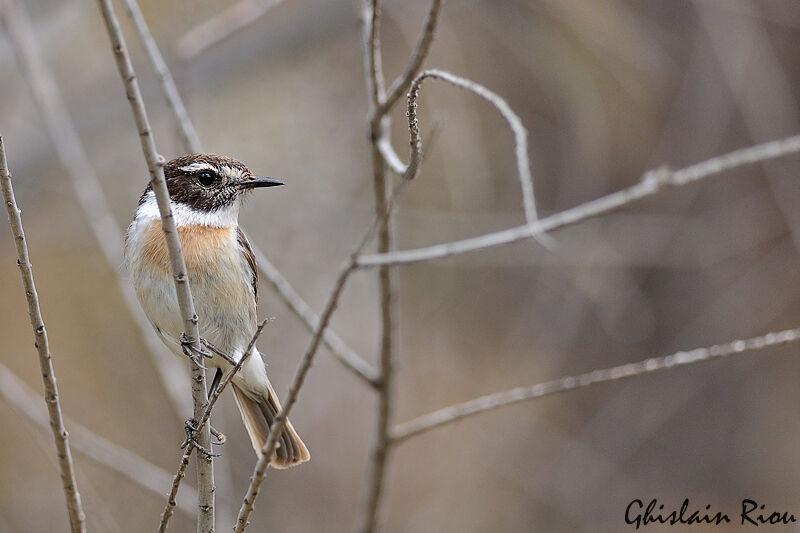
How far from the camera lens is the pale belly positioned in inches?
135

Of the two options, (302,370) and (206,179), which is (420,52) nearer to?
(302,370)

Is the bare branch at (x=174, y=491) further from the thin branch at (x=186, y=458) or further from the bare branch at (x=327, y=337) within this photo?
the bare branch at (x=327, y=337)

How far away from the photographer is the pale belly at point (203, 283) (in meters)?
3.43

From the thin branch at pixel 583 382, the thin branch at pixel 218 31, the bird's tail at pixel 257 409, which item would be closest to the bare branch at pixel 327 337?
the thin branch at pixel 583 382

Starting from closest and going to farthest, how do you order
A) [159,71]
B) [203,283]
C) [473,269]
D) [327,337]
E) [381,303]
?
[381,303] < [327,337] < [159,71] < [203,283] < [473,269]

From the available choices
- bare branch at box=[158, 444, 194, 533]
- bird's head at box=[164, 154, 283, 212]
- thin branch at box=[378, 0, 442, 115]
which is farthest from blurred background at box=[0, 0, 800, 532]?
bare branch at box=[158, 444, 194, 533]

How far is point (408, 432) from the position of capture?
240 centimetres

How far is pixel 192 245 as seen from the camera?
3623 millimetres

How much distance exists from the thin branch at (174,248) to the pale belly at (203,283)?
841 mm

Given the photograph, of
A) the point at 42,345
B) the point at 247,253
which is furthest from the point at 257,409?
the point at 42,345

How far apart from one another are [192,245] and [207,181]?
313mm

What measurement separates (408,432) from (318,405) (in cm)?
440

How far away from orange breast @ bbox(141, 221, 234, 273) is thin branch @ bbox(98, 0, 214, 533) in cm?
99

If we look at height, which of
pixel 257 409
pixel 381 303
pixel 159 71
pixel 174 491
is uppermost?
pixel 159 71
